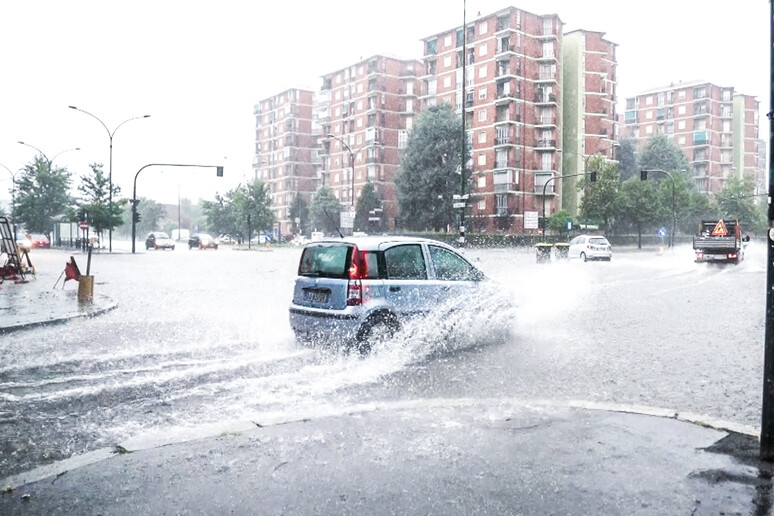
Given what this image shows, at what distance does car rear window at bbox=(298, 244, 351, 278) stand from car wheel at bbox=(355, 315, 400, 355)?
696 millimetres

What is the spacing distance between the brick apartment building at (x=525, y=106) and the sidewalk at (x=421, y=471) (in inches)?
2566

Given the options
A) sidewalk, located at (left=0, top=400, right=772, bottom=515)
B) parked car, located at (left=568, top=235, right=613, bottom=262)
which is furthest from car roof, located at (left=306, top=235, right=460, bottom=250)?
parked car, located at (left=568, top=235, right=613, bottom=262)

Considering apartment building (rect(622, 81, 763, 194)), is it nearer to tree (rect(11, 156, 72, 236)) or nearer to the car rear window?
tree (rect(11, 156, 72, 236))

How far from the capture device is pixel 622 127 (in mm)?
117312

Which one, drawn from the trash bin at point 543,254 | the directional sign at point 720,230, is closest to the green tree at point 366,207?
the trash bin at point 543,254

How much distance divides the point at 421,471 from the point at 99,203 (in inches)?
2167

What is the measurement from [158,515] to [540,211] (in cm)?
7203

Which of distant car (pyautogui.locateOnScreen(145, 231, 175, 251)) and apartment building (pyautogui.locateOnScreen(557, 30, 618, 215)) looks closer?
distant car (pyautogui.locateOnScreen(145, 231, 175, 251))

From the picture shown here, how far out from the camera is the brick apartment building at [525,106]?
2781 inches

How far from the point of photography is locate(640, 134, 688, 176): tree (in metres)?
86.5

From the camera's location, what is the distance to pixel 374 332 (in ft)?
26.7

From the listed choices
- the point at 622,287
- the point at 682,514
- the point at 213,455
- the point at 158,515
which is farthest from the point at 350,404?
the point at 622,287

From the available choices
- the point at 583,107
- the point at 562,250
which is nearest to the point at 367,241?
the point at 562,250

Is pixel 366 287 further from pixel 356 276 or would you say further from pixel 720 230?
pixel 720 230
